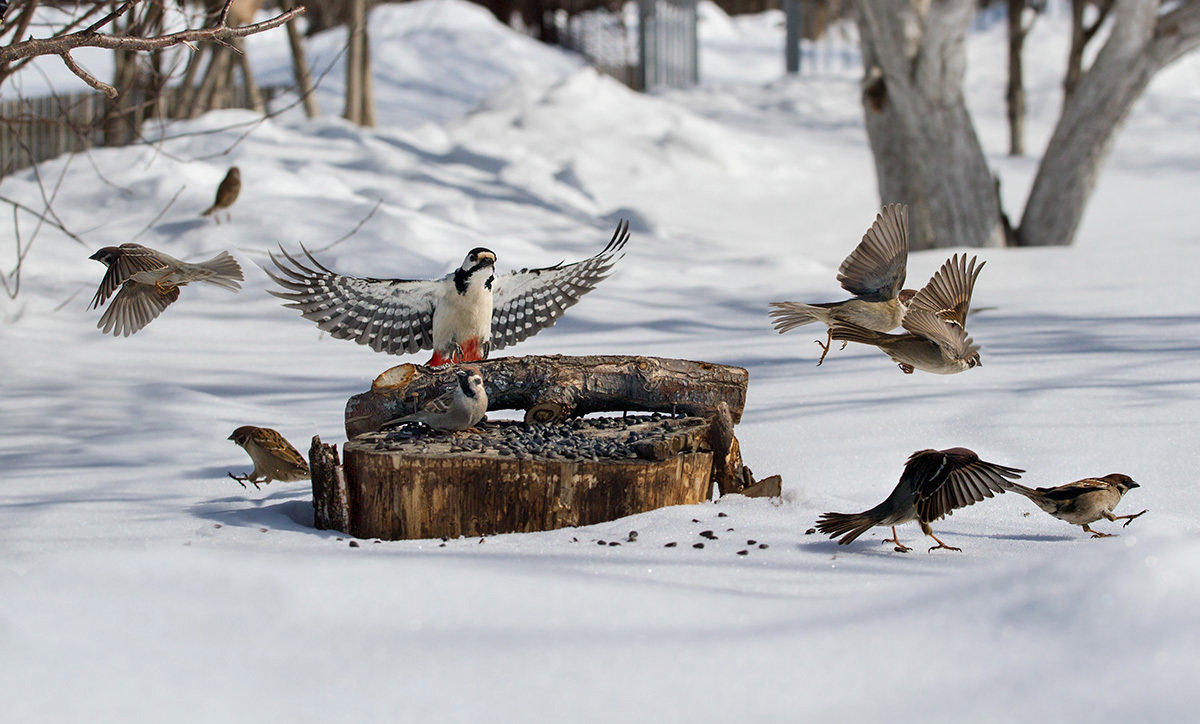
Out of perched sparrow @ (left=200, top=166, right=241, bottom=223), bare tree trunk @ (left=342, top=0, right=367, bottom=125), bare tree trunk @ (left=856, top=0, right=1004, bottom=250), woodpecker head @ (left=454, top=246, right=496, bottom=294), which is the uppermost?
bare tree trunk @ (left=342, top=0, right=367, bottom=125)

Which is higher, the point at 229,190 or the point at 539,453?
the point at 229,190

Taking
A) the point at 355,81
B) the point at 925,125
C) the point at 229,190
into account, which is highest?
the point at 355,81

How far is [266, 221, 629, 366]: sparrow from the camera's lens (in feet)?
13.8

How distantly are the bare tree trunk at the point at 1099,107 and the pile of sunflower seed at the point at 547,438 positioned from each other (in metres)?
6.70

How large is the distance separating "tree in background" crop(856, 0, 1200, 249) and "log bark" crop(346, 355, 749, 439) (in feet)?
19.4

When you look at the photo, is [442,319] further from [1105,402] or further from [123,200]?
[123,200]

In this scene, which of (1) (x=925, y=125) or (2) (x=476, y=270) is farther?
(1) (x=925, y=125)

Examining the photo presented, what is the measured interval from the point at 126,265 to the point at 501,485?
4.16 ft

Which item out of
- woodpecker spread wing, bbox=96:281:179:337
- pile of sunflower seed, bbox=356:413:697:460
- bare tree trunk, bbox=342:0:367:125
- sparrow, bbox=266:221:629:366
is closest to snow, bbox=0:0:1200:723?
pile of sunflower seed, bbox=356:413:697:460

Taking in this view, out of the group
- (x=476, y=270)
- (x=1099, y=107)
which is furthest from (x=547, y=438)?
(x=1099, y=107)

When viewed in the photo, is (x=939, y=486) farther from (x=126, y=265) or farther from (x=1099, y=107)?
(x=1099, y=107)

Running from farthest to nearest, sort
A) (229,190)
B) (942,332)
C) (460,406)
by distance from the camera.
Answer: (229,190), (460,406), (942,332)

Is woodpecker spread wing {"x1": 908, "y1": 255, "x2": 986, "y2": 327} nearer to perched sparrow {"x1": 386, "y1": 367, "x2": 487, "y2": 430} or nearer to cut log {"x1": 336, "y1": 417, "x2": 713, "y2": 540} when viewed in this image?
cut log {"x1": 336, "y1": 417, "x2": 713, "y2": 540}

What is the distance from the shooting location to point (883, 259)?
3369 mm
